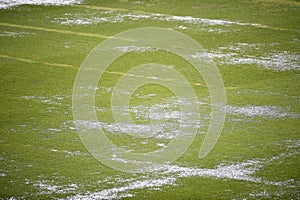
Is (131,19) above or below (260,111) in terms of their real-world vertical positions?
above

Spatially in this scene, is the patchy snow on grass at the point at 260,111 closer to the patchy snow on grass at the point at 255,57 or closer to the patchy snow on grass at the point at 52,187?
the patchy snow on grass at the point at 255,57

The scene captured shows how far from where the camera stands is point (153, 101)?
685 cm

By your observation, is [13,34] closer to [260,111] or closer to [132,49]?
[132,49]

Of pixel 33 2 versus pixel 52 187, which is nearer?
pixel 52 187

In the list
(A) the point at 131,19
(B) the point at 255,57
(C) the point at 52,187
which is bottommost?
(C) the point at 52,187

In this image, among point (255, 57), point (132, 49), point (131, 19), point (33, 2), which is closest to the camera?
point (255, 57)

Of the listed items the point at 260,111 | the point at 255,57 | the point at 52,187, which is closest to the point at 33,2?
the point at 255,57

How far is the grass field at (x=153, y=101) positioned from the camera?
4984mm

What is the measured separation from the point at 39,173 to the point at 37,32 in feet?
14.9

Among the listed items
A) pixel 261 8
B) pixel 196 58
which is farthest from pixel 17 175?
pixel 261 8

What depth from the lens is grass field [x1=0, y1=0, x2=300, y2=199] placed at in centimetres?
498

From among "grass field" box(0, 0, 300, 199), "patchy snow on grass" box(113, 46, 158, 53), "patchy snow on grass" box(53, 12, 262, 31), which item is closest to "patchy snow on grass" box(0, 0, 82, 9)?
"grass field" box(0, 0, 300, 199)

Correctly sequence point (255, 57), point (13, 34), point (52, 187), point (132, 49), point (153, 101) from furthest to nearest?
point (13, 34), point (132, 49), point (255, 57), point (153, 101), point (52, 187)

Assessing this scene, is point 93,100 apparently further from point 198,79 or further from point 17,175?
point 17,175
